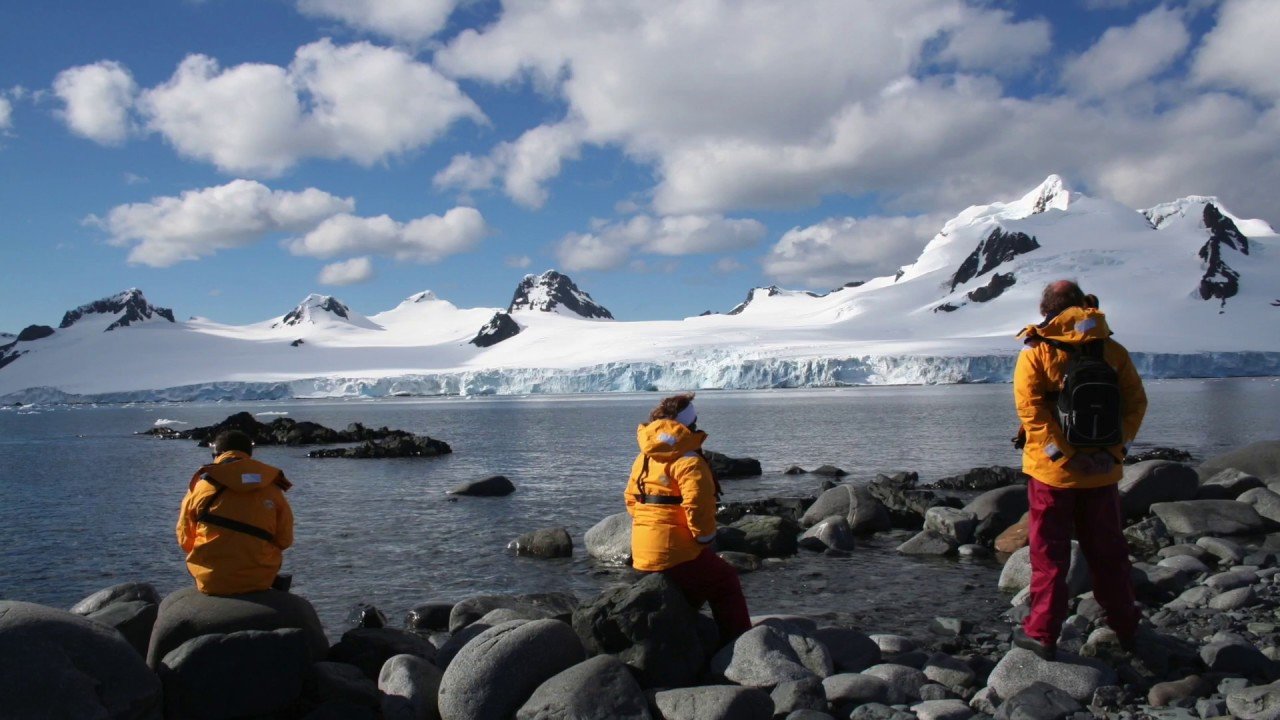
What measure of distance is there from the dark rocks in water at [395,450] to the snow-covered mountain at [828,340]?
196 ft

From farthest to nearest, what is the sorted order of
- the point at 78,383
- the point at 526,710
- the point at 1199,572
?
the point at 78,383, the point at 1199,572, the point at 526,710

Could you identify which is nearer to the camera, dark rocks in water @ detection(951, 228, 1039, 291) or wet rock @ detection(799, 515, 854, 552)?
wet rock @ detection(799, 515, 854, 552)

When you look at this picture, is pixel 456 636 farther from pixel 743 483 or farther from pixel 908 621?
pixel 743 483

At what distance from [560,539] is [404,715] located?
7.35 metres

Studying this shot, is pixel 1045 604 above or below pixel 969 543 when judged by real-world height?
above

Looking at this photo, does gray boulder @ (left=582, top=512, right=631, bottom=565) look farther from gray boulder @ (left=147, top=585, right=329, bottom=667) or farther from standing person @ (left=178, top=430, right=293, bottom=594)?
standing person @ (left=178, top=430, right=293, bottom=594)

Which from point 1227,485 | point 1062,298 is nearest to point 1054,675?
point 1062,298

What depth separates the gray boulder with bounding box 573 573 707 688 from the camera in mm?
6188

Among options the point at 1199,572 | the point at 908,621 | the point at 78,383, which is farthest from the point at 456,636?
the point at 78,383

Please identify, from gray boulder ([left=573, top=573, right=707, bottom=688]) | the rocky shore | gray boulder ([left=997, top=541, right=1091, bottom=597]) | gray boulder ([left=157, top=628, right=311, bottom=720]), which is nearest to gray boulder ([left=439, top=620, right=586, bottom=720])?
the rocky shore

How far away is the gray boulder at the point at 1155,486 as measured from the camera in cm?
1307

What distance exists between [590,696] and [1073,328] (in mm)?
3759

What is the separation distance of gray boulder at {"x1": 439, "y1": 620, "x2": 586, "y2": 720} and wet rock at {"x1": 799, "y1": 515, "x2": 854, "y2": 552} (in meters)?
7.21

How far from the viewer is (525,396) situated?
114250mm
